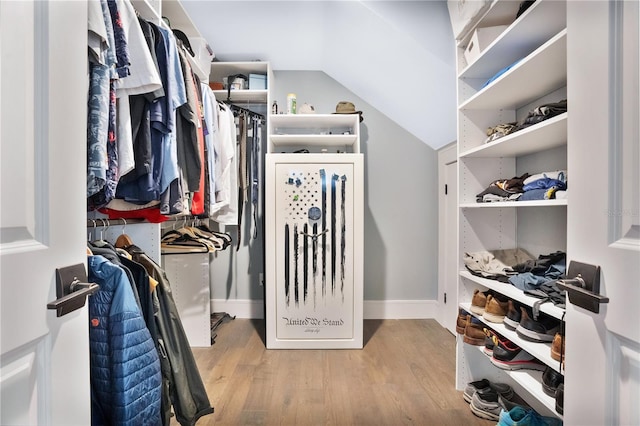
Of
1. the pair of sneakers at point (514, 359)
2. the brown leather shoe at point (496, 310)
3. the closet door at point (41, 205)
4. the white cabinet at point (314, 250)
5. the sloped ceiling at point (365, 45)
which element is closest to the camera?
the closet door at point (41, 205)

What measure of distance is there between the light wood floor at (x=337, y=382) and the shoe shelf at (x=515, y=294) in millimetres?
699

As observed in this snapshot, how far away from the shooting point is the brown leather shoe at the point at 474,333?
68.3 inches

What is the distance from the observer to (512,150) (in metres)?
1.71

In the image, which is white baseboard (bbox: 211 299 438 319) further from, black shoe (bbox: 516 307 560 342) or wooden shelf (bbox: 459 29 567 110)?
wooden shelf (bbox: 459 29 567 110)

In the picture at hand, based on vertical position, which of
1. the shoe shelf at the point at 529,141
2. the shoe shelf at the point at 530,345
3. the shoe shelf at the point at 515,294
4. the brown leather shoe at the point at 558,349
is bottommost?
the shoe shelf at the point at 530,345

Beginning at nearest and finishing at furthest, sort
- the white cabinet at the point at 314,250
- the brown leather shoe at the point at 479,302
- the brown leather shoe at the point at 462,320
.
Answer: the brown leather shoe at the point at 479,302 → the brown leather shoe at the point at 462,320 → the white cabinet at the point at 314,250

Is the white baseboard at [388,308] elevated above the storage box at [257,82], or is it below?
below

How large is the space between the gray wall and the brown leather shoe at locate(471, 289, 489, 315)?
144cm

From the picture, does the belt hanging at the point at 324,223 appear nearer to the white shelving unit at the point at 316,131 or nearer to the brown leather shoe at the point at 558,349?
the white shelving unit at the point at 316,131

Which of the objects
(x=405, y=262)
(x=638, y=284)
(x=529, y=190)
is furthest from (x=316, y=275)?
(x=638, y=284)

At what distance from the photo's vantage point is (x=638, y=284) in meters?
0.57

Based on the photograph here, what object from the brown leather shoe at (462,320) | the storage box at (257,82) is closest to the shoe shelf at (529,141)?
the brown leather shoe at (462,320)

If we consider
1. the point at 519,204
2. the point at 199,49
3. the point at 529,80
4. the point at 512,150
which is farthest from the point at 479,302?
the point at 199,49

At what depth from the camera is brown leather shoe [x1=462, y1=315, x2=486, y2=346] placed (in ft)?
5.69
